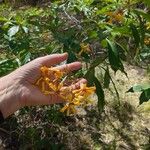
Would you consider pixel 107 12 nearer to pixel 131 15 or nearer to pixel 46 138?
pixel 131 15

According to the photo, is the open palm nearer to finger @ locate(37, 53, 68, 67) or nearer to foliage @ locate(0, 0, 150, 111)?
finger @ locate(37, 53, 68, 67)

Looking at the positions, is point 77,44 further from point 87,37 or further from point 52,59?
point 52,59

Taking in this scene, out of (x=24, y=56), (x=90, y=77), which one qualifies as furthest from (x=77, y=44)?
(x=24, y=56)

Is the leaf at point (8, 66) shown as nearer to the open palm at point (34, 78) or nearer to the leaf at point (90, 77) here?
the open palm at point (34, 78)

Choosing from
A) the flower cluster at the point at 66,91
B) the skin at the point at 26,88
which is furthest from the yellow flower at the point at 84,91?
the skin at the point at 26,88

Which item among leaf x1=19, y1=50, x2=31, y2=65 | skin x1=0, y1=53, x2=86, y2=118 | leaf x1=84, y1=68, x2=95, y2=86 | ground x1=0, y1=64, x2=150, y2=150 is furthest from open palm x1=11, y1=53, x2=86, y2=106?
ground x1=0, y1=64, x2=150, y2=150

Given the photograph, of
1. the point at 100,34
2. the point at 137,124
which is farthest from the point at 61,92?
the point at 137,124

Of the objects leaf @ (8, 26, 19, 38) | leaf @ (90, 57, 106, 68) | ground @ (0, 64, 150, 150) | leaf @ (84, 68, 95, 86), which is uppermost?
leaf @ (8, 26, 19, 38)

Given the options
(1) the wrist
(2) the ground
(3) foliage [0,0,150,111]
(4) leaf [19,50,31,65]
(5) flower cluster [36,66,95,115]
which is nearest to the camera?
(5) flower cluster [36,66,95,115]
